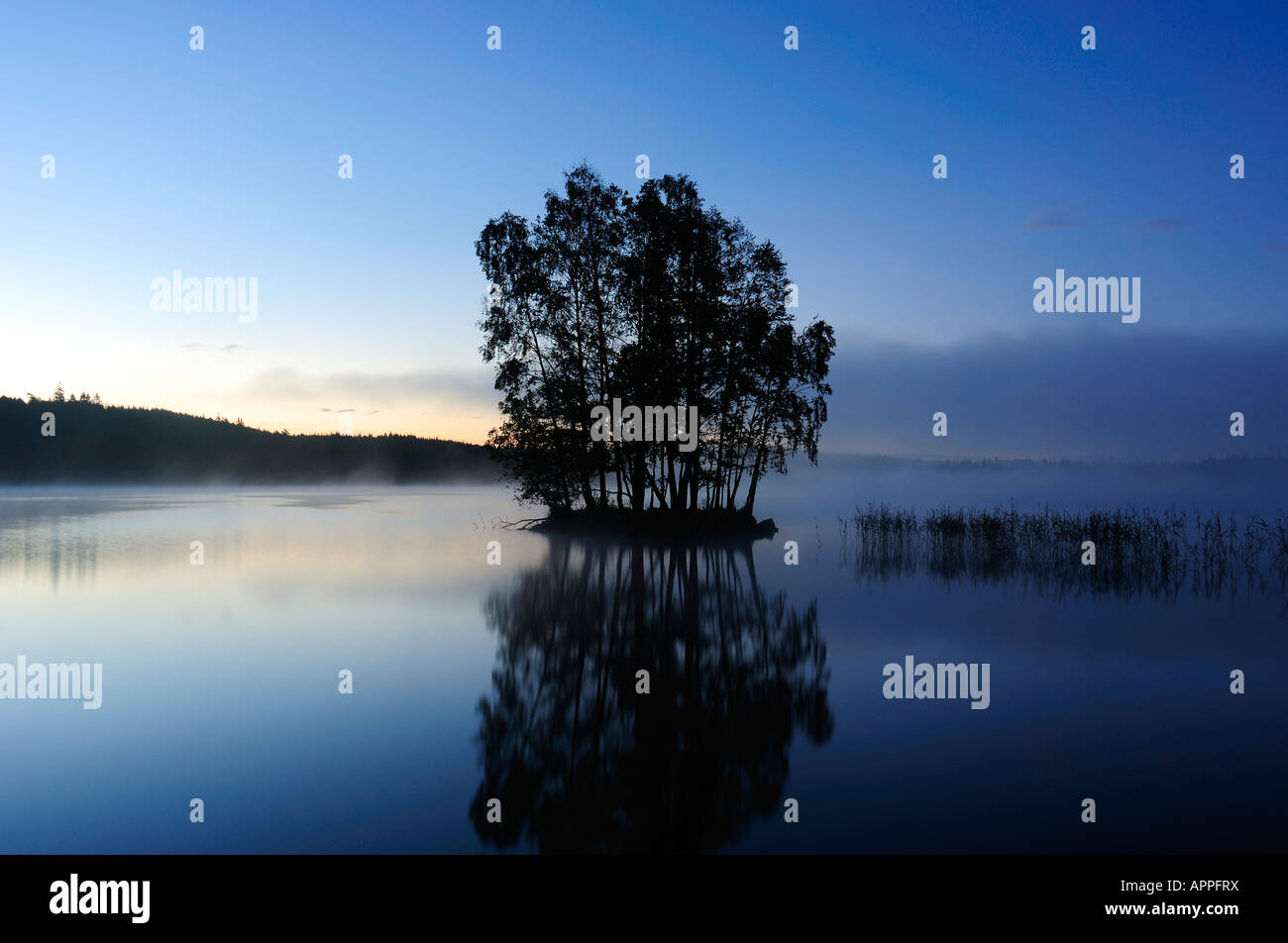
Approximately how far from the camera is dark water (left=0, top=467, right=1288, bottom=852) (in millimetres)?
7191

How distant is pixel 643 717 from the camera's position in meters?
10.4

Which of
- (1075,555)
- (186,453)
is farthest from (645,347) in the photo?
(186,453)

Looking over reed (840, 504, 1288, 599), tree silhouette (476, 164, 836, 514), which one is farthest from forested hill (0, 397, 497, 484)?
reed (840, 504, 1288, 599)

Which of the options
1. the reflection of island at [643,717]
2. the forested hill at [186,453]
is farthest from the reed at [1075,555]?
the forested hill at [186,453]

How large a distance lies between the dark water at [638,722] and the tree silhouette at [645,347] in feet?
58.0

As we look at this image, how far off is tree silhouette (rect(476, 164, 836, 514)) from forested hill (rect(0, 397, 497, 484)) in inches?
3832

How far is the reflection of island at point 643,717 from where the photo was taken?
720 cm

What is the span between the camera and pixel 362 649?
1515 cm

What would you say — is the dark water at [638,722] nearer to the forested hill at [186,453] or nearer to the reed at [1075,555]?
the reed at [1075,555]

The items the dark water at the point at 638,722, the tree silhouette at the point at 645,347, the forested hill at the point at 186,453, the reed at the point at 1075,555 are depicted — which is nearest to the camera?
the dark water at the point at 638,722

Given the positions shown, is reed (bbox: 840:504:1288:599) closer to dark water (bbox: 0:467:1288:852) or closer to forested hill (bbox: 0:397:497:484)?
dark water (bbox: 0:467:1288:852)

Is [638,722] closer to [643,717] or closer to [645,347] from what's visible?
[643,717]

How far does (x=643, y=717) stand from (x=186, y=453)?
558ft
